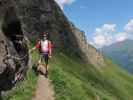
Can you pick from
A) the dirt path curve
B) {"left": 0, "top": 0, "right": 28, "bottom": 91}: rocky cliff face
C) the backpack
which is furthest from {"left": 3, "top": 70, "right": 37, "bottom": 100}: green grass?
the backpack

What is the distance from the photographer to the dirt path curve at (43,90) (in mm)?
26958

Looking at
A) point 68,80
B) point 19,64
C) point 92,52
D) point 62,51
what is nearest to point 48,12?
point 62,51

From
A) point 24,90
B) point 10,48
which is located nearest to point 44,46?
point 24,90

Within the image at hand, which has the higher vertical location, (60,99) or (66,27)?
(66,27)

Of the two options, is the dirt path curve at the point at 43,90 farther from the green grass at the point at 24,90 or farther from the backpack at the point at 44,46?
the backpack at the point at 44,46

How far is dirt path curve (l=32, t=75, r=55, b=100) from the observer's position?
1061 inches

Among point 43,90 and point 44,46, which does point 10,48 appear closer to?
point 43,90

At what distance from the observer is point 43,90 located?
28172mm

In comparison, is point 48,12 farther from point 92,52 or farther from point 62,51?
point 92,52

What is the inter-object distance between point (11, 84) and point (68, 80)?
9.66 metres

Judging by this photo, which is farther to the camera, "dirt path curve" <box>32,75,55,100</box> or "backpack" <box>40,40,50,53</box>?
"backpack" <box>40,40,50,53</box>

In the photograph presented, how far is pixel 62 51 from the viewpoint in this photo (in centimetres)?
11119

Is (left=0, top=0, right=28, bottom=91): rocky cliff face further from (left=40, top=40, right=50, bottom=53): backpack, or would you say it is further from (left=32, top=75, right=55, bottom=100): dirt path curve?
(left=40, top=40, right=50, bottom=53): backpack

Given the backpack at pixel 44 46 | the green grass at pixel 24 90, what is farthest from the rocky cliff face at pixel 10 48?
the backpack at pixel 44 46
